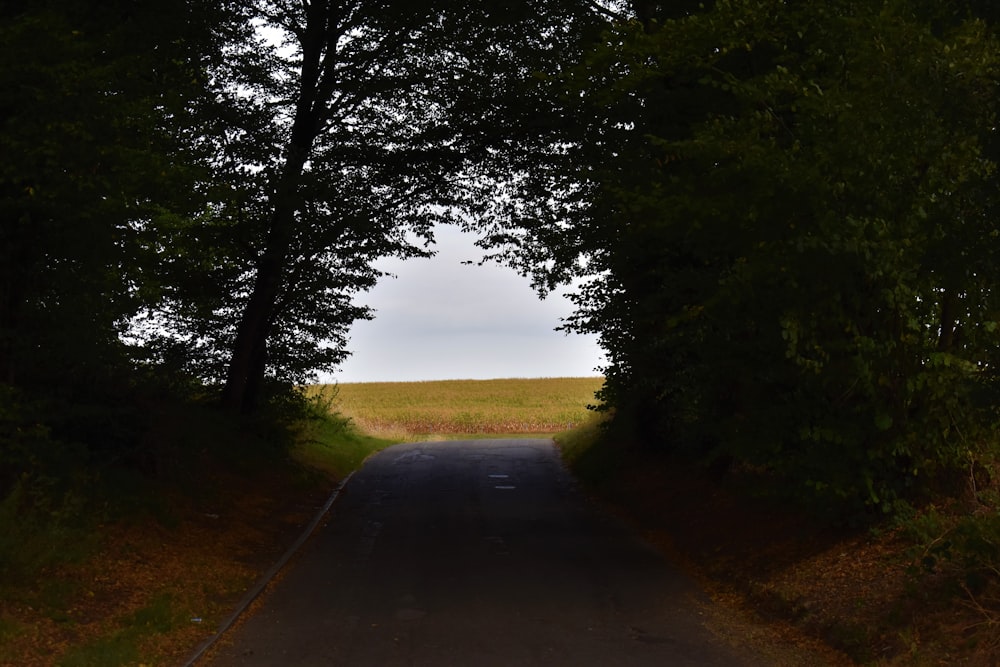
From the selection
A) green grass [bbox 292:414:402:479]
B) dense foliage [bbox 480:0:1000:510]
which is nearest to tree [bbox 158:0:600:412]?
green grass [bbox 292:414:402:479]

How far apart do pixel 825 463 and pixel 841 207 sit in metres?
3.04

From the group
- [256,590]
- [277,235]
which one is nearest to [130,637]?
[256,590]

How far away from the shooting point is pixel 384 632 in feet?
33.8

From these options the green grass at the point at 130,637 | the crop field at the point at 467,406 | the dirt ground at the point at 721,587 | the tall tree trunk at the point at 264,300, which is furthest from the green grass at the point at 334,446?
the green grass at the point at 130,637

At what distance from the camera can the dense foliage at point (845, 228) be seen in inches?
382

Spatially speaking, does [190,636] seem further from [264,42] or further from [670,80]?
[264,42]

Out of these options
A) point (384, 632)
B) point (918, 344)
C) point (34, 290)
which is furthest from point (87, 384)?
point (918, 344)

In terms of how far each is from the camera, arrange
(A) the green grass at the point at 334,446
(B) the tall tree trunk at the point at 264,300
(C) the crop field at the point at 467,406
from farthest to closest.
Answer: (C) the crop field at the point at 467,406, (A) the green grass at the point at 334,446, (B) the tall tree trunk at the point at 264,300

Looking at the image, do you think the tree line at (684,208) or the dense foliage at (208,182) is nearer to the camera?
the tree line at (684,208)

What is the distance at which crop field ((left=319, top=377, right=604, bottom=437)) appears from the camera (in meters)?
50.6

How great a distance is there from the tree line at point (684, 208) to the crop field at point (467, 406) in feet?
58.6

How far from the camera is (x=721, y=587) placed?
1276 centimetres

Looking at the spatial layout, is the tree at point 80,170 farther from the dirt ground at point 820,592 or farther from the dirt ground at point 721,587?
the dirt ground at point 820,592

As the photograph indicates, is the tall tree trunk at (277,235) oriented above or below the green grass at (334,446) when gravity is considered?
above
